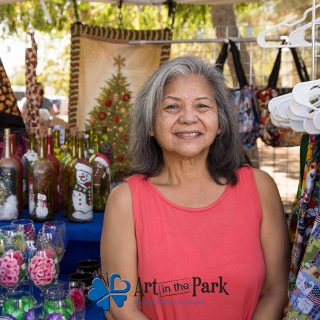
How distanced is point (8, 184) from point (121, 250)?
0.82 meters

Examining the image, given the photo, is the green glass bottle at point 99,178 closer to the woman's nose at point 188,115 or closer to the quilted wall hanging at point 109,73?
the woman's nose at point 188,115

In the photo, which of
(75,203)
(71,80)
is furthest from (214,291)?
(71,80)

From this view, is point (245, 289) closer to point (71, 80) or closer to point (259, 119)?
point (259, 119)

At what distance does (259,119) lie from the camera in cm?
353

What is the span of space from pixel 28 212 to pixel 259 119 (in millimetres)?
1779

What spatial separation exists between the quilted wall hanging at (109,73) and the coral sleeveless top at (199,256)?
2179mm

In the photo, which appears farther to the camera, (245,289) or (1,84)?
(1,84)

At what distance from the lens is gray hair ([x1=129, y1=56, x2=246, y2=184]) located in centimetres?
163

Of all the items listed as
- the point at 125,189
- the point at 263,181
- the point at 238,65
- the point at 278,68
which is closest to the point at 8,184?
the point at 125,189

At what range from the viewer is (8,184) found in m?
2.19

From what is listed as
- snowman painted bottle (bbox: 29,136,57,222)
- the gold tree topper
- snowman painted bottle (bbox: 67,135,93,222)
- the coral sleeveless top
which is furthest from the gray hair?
the gold tree topper

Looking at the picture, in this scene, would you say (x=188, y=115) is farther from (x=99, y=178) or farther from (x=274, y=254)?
(x=99, y=178)

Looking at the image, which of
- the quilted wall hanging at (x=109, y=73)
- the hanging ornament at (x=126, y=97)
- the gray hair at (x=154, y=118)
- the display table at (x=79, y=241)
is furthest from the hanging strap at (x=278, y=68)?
the gray hair at (x=154, y=118)

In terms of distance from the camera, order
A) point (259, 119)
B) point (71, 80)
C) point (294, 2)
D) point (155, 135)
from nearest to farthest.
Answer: point (155, 135), point (259, 119), point (71, 80), point (294, 2)
